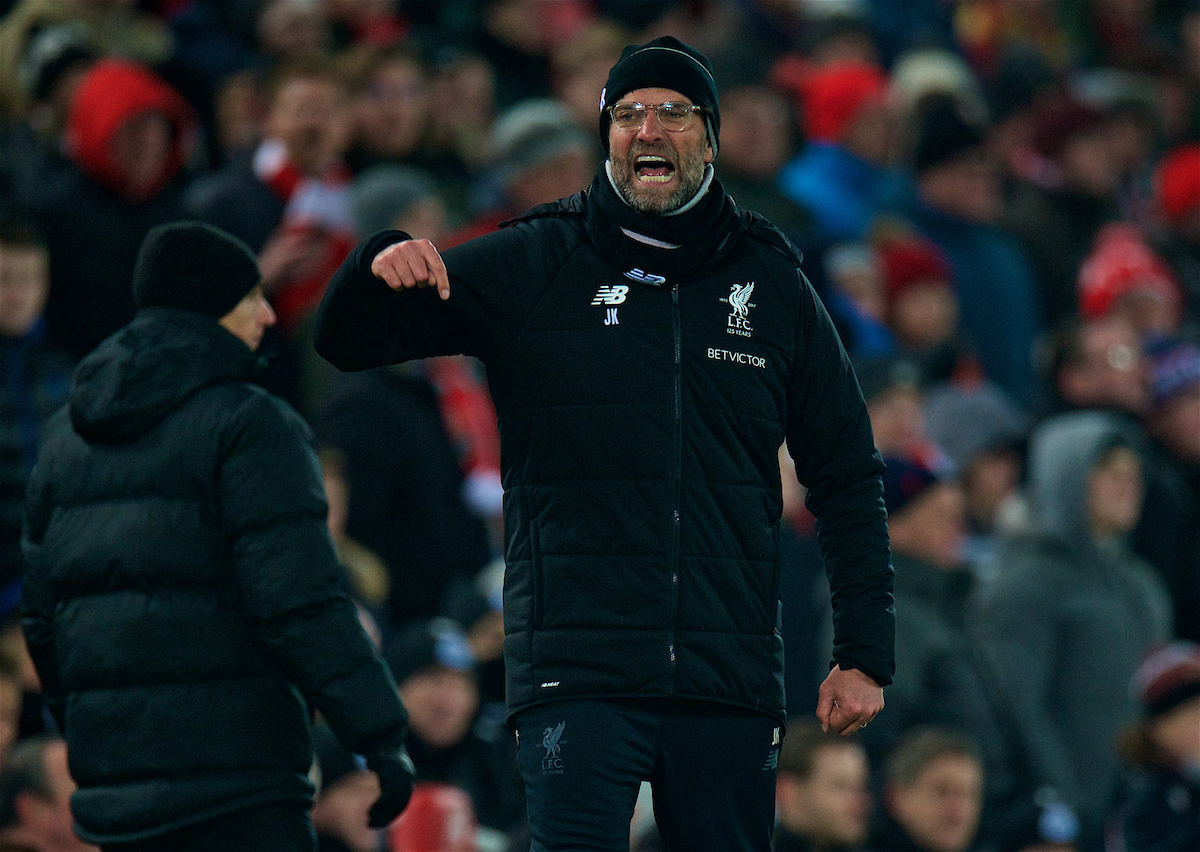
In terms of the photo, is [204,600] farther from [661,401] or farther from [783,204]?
[783,204]

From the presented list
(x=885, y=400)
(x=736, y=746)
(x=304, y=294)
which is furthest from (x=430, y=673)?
(x=736, y=746)

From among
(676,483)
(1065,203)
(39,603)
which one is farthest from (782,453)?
(1065,203)

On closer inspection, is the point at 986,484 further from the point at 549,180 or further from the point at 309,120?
the point at 309,120

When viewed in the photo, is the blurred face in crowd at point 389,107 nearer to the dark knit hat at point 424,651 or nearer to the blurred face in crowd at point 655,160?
the dark knit hat at point 424,651

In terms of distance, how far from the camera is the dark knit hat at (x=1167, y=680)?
8.82m

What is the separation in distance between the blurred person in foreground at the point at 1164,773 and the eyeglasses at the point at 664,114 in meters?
4.84

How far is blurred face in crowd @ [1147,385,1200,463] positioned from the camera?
1144cm

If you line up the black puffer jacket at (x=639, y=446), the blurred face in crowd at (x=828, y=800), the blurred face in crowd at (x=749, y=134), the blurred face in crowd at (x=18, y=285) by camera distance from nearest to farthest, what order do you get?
the black puffer jacket at (x=639, y=446)
the blurred face in crowd at (x=18, y=285)
the blurred face in crowd at (x=828, y=800)
the blurred face in crowd at (x=749, y=134)

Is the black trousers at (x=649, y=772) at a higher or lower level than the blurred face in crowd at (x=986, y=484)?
higher

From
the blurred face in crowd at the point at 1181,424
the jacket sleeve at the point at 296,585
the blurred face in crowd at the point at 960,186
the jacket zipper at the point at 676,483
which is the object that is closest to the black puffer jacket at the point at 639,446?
the jacket zipper at the point at 676,483

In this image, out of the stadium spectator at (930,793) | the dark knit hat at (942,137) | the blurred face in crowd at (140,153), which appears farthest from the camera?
the dark knit hat at (942,137)

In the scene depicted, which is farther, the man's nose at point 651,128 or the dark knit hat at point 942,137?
the dark knit hat at point 942,137

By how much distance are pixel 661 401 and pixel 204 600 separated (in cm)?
134

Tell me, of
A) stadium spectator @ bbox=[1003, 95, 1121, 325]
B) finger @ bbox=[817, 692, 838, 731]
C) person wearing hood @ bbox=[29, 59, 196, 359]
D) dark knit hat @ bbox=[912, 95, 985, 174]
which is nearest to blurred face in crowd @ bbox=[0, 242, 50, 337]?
person wearing hood @ bbox=[29, 59, 196, 359]
